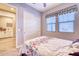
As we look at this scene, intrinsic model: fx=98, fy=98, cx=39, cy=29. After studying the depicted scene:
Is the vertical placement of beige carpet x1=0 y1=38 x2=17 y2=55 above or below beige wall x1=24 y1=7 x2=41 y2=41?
below

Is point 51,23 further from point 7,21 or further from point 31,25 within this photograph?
point 7,21

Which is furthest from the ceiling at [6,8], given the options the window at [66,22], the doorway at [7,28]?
the window at [66,22]

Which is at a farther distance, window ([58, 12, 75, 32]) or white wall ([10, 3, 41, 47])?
white wall ([10, 3, 41, 47])

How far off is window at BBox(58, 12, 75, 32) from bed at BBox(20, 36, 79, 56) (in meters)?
0.20

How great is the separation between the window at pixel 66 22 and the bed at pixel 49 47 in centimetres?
20

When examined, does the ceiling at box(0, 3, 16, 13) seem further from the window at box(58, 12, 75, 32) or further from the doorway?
the window at box(58, 12, 75, 32)

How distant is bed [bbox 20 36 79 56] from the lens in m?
1.57

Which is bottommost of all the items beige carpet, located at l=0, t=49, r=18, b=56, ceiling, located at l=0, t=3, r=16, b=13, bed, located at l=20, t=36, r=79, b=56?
beige carpet, located at l=0, t=49, r=18, b=56

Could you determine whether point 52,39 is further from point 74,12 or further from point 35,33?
point 74,12

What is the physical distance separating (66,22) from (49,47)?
1.70ft

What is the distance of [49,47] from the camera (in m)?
1.67

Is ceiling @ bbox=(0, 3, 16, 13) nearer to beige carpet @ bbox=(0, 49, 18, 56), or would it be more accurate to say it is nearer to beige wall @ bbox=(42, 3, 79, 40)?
beige wall @ bbox=(42, 3, 79, 40)

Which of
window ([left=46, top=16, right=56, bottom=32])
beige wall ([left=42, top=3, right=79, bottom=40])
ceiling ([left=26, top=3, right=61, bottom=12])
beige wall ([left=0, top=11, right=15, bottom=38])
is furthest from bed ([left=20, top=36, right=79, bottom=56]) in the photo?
ceiling ([left=26, top=3, right=61, bottom=12])

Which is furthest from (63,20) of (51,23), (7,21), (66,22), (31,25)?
(7,21)
